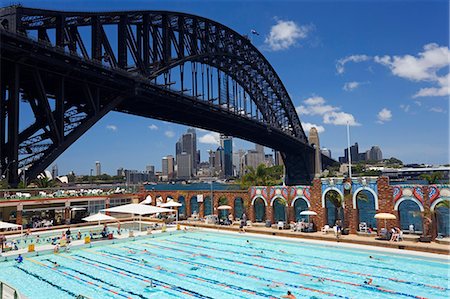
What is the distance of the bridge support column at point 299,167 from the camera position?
98231mm

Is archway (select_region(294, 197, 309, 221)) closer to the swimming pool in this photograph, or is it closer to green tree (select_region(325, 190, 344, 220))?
green tree (select_region(325, 190, 344, 220))

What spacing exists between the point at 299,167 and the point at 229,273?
87222mm

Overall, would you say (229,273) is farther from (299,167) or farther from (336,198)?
(299,167)

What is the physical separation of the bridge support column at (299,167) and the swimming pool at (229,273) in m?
77.3

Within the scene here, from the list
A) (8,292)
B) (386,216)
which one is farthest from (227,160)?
(8,292)

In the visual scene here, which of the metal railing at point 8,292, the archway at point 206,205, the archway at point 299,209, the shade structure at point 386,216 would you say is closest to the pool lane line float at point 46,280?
the metal railing at point 8,292

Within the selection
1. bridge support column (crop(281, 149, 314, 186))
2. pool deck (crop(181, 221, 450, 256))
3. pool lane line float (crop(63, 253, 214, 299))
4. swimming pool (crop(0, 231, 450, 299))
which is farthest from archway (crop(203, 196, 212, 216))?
bridge support column (crop(281, 149, 314, 186))

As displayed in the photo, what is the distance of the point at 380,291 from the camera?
13.7 metres

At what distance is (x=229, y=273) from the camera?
16.6 metres

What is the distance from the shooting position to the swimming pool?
13938 mm

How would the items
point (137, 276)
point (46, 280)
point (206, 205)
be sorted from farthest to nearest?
point (206, 205)
point (137, 276)
point (46, 280)

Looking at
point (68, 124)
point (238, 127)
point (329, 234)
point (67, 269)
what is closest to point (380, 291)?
point (329, 234)

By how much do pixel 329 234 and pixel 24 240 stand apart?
66.2ft

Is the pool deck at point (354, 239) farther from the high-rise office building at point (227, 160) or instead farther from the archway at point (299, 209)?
the high-rise office building at point (227, 160)
